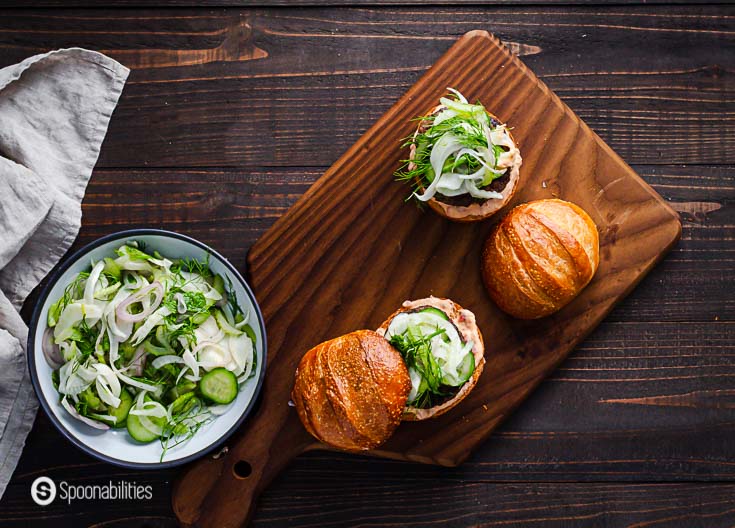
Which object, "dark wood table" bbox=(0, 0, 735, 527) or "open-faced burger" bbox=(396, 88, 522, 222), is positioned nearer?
"open-faced burger" bbox=(396, 88, 522, 222)

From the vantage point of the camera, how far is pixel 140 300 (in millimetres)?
2963

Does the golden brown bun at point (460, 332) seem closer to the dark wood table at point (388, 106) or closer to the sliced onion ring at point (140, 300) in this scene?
the dark wood table at point (388, 106)

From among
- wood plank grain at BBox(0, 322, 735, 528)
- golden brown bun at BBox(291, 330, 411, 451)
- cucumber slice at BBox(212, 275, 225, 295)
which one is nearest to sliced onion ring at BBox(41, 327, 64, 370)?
wood plank grain at BBox(0, 322, 735, 528)

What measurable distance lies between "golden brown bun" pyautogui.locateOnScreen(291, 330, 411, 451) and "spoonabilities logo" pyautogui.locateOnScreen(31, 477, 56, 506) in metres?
1.34

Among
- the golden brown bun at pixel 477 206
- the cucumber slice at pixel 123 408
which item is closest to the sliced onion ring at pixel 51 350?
the cucumber slice at pixel 123 408

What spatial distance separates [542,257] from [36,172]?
2.30 metres

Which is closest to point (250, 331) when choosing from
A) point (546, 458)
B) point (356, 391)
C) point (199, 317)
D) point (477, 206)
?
point (199, 317)

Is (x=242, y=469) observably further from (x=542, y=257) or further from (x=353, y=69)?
(x=353, y=69)

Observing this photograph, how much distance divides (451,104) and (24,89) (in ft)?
6.51

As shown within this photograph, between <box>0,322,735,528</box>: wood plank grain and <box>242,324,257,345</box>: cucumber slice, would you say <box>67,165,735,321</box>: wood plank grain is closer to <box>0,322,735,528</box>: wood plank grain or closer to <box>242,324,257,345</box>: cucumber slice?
<box>0,322,735,528</box>: wood plank grain

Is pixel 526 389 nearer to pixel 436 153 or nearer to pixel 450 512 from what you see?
pixel 450 512

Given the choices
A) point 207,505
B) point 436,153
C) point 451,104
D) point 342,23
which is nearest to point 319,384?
point 207,505

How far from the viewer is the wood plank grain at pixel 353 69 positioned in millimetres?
3449

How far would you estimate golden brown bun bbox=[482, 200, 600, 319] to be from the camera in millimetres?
3053
